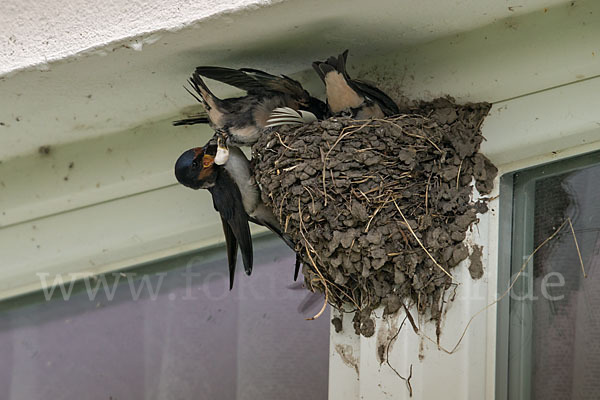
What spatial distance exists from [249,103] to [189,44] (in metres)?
0.61

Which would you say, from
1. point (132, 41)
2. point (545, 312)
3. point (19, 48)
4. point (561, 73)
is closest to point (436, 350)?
point (545, 312)

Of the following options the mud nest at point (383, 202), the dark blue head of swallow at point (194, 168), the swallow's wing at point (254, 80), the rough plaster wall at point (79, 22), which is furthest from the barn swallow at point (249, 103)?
the rough plaster wall at point (79, 22)

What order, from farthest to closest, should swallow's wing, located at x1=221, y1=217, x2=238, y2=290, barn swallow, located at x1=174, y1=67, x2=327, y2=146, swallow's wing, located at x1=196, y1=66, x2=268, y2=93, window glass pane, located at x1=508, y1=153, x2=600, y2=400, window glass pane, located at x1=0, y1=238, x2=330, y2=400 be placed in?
window glass pane, located at x1=0, y1=238, x2=330, y2=400 < swallow's wing, located at x1=221, y1=217, x2=238, y2=290 < barn swallow, located at x1=174, y1=67, x2=327, y2=146 < swallow's wing, located at x1=196, y1=66, x2=268, y2=93 < window glass pane, located at x1=508, y1=153, x2=600, y2=400

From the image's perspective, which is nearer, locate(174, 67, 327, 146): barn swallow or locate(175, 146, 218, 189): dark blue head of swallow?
locate(174, 67, 327, 146): barn swallow

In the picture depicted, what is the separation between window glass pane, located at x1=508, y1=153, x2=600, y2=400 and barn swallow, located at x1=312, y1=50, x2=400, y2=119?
0.60m

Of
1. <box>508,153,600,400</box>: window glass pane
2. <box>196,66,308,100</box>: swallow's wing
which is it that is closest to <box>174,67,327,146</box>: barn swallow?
<box>196,66,308,100</box>: swallow's wing

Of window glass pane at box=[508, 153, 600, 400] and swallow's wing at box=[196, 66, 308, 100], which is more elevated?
swallow's wing at box=[196, 66, 308, 100]

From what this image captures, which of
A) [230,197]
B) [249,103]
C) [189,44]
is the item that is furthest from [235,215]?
[189,44]

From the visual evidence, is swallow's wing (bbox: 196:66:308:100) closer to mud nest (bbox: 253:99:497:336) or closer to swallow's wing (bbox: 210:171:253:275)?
mud nest (bbox: 253:99:497:336)

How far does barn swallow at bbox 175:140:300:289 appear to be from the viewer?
3.96 m

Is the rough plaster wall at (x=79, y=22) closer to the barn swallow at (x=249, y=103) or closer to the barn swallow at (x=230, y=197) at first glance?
the barn swallow at (x=249, y=103)

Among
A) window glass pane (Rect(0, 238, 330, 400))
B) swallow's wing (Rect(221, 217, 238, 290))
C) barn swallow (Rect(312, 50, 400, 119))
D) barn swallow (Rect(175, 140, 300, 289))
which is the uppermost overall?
barn swallow (Rect(312, 50, 400, 119))

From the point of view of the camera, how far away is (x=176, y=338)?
4379 mm

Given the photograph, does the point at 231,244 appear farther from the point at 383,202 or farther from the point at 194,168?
the point at 383,202
